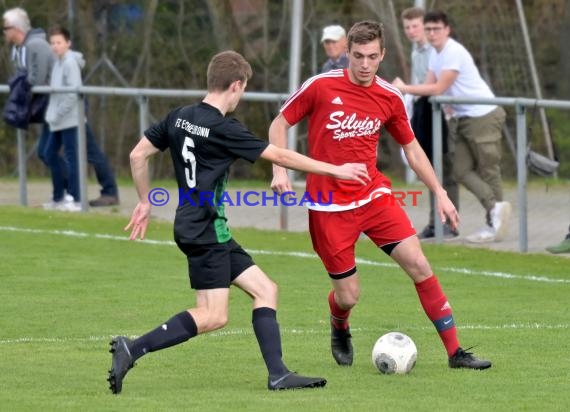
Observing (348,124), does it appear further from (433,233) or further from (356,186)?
(433,233)

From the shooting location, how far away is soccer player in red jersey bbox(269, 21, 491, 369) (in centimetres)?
871

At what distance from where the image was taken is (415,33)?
14914 mm

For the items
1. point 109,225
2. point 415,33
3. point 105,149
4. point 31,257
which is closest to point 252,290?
point 31,257

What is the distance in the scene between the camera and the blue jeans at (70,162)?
1728cm

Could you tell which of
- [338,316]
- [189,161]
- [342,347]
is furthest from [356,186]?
[189,161]

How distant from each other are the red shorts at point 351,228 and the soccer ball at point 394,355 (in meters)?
0.52

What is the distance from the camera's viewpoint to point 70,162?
56.7 ft

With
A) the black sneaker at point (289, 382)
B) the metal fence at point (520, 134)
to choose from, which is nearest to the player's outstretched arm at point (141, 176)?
the black sneaker at point (289, 382)

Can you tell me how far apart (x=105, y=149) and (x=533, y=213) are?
9.06 metres

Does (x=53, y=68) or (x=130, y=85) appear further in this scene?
(x=130, y=85)

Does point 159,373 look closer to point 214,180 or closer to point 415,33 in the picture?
point 214,180

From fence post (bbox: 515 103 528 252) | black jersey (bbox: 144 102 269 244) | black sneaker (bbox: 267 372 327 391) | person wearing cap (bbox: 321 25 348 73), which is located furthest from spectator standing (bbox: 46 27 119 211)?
black sneaker (bbox: 267 372 327 391)

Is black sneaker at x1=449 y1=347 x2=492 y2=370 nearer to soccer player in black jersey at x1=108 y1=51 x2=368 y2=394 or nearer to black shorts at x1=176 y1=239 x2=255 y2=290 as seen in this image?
soccer player in black jersey at x1=108 y1=51 x2=368 y2=394

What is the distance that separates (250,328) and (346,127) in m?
2.04
